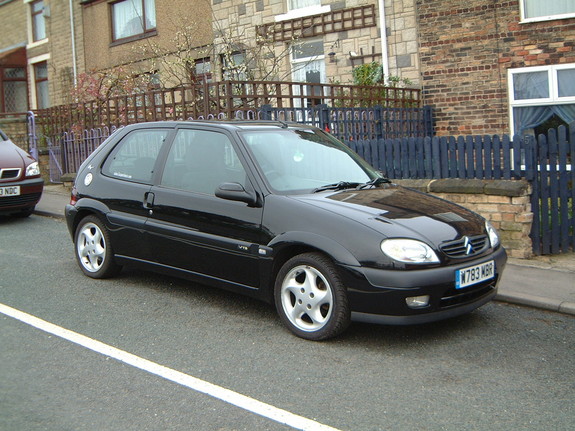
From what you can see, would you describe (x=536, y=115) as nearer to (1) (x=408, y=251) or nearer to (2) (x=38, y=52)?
(1) (x=408, y=251)

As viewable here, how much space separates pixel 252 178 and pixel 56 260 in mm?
3508

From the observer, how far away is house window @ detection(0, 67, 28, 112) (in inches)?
1134

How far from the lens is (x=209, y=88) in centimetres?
1052

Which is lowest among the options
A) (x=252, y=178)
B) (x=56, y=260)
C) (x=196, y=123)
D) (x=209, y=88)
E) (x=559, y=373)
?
(x=559, y=373)

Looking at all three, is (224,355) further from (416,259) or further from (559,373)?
(559,373)

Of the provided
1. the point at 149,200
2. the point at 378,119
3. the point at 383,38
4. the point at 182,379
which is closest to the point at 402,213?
the point at 182,379

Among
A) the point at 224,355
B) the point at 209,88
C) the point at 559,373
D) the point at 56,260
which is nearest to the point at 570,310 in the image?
the point at 559,373

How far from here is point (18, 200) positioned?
11.0 metres

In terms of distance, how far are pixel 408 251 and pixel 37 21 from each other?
85.0 ft

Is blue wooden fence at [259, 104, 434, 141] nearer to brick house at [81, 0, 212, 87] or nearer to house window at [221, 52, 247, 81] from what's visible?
house window at [221, 52, 247, 81]

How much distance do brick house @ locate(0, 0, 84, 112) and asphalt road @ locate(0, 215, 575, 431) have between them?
1940 cm

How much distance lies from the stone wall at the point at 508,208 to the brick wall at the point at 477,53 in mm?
Answer: 5675

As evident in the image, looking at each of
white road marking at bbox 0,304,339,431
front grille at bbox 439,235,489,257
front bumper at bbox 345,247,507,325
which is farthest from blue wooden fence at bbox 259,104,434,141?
front bumper at bbox 345,247,507,325

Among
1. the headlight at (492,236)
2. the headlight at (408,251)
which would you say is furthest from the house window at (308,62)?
the headlight at (408,251)
